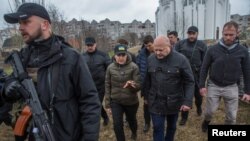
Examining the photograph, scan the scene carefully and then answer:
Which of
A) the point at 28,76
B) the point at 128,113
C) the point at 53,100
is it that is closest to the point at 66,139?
the point at 53,100

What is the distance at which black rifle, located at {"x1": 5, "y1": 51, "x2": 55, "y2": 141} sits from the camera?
7.25ft

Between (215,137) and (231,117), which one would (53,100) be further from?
(231,117)

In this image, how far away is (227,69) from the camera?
4832mm

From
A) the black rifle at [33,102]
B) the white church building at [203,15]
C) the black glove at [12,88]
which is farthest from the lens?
the white church building at [203,15]

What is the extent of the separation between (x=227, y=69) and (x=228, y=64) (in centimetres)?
9

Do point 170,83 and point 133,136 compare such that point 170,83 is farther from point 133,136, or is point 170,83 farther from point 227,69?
point 133,136

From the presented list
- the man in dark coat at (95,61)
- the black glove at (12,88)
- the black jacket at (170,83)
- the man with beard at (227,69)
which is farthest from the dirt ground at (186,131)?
the black glove at (12,88)

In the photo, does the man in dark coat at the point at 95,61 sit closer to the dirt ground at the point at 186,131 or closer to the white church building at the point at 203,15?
the dirt ground at the point at 186,131

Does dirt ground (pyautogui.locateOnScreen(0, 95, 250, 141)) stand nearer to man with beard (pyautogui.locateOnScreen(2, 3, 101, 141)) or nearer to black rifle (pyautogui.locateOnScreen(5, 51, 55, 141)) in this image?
man with beard (pyautogui.locateOnScreen(2, 3, 101, 141))

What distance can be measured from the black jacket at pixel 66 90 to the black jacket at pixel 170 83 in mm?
1897

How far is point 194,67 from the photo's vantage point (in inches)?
252

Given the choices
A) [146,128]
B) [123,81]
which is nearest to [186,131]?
[146,128]

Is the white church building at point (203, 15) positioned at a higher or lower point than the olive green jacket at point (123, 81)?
higher

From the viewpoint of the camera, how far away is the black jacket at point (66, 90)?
2396 millimetres
